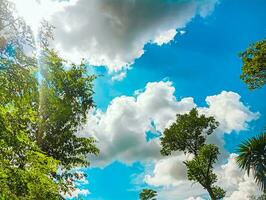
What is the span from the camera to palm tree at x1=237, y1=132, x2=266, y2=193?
42875mm

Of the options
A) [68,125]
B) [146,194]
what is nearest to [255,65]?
[68,125]

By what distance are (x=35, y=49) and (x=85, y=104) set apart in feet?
70.5

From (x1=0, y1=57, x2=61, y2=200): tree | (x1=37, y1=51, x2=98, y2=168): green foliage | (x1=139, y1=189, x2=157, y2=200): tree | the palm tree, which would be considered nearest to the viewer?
(x1=0, y1=57, x2=61, y2=200): tree

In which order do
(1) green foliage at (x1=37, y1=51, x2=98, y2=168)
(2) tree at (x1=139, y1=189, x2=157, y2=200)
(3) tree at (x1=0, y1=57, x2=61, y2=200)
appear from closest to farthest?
(3) tree at (x1=0, y1=57, x2=61, y2=200) < (1) green foliage at (x1=37, y1=51, x2=98, y2=168) < (2) tree at (x1=139, y1=189, x2=157, y2=200)

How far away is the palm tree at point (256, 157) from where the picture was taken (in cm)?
4288

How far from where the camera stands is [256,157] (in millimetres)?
43438

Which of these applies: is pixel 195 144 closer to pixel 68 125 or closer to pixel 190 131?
pixel 190 131

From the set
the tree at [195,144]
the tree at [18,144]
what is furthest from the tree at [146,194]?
the tree at [18,144]

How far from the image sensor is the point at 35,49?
31.6ft

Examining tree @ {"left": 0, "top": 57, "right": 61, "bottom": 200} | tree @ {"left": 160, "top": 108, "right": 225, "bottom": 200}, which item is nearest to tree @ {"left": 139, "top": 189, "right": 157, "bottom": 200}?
tree @ {"left": 160, "top": 108, "right": 225, "bottom": 200}

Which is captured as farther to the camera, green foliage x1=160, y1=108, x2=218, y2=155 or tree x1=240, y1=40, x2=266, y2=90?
green foliage x1=160, y1=108, x2=218, y2=155

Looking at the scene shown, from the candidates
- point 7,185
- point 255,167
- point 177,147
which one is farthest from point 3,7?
point 177,147

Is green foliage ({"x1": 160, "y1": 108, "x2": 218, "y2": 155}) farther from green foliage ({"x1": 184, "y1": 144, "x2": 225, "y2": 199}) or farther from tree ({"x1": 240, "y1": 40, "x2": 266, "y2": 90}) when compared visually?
tree ({"x1": 240, "y1": 40, "x2": 266, "y2": 90})

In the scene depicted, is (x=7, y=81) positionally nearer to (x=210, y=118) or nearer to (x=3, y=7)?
(x=3, y=7)
